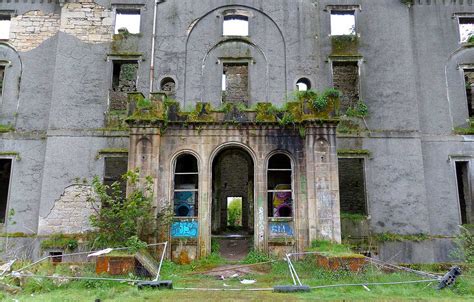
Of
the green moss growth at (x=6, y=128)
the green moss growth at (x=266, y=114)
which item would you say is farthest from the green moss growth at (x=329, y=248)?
the green moss growth at (x=6, y=128)

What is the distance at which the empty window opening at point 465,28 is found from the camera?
18.8 metres

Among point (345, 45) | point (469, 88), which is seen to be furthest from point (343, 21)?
point (469, 88)

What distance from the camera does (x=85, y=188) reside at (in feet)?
55.1

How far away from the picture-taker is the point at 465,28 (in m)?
19.3

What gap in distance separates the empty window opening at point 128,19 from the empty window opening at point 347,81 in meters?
9.14

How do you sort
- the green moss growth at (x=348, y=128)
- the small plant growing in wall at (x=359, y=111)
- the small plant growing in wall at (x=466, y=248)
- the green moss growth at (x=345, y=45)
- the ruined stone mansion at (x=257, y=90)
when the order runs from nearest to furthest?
the small plant growing in wall at (x=466, y=248), the ruined stone mansion at (x=257, y=90), the green moss growth at (x=348, y=128), the small plant growing in wall at (x=359, y=111), the green moss growth at (x=345, y=45)

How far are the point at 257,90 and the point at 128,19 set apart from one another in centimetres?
685

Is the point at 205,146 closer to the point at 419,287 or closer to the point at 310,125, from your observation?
the point at 310,125

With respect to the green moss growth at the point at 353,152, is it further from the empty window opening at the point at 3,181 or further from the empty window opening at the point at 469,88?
the empty window opening at the point at 3,181

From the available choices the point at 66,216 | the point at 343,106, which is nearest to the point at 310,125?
the point at 343,106

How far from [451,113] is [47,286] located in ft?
55.2

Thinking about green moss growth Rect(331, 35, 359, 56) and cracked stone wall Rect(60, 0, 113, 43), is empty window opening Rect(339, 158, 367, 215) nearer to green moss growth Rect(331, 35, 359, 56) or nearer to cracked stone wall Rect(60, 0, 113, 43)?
green moss growth Rect(331, 35, 359, 56)

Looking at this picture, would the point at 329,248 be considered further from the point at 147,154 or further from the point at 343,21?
the point at 343,21

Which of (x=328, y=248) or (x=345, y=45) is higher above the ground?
(x=345, y=45)
